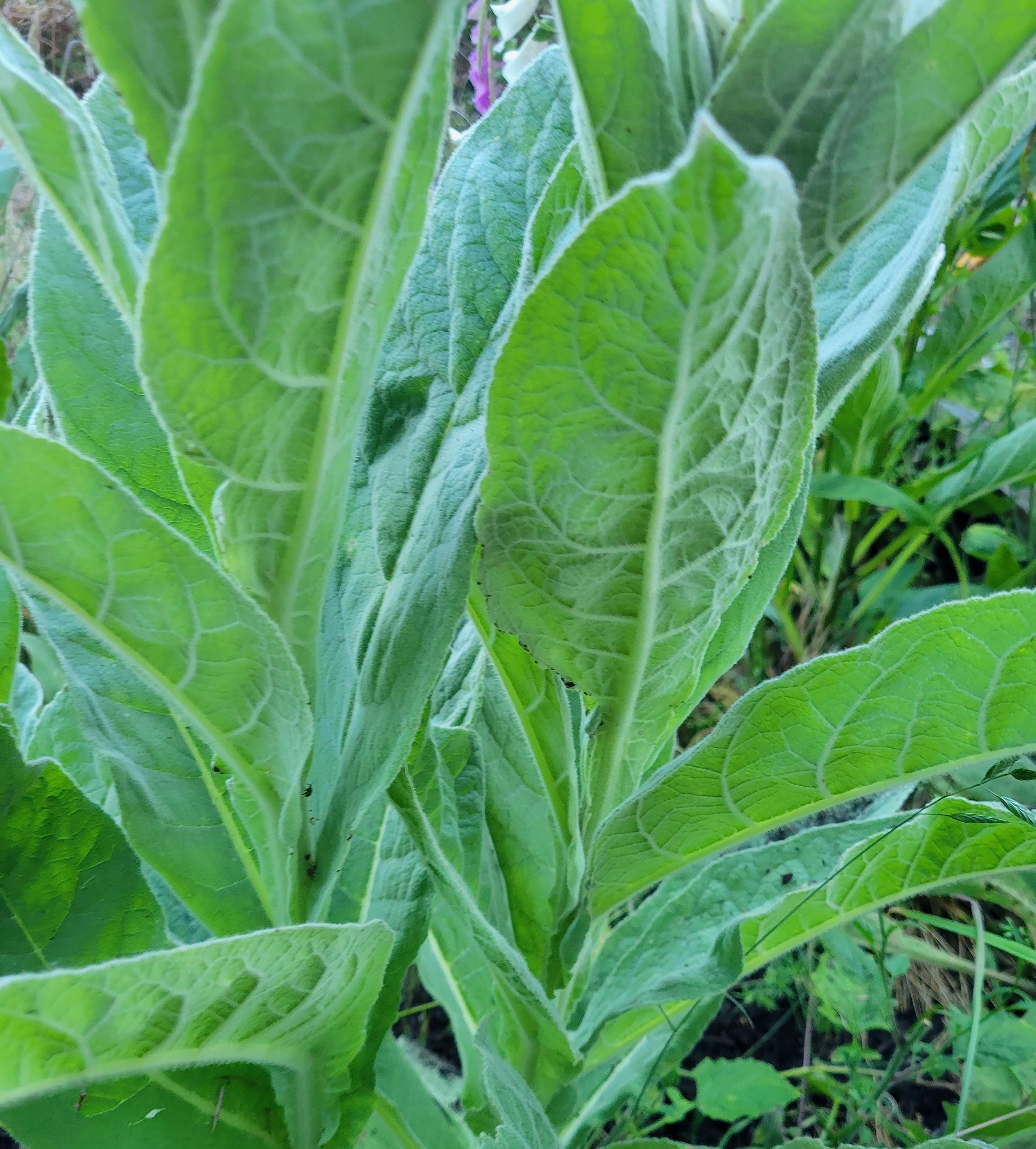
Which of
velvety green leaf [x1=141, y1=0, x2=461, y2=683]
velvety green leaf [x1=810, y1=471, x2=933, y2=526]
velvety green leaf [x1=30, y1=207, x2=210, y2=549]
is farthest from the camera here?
velvety green leaf [x1=810, y1=471, x2=933, y2=526]

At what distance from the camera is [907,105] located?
309 millimetres

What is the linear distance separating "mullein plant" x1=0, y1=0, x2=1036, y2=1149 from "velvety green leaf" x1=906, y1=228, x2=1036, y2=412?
102 cm

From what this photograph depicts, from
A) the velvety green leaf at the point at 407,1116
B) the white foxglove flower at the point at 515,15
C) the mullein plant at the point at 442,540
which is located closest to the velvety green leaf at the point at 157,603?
the mullein plant at the point at 442,540

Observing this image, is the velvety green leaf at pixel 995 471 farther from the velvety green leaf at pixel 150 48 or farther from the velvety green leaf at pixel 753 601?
the velvety green leaf at pixel 150 48

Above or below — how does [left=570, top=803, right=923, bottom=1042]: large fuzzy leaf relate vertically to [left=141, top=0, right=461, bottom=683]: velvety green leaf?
below

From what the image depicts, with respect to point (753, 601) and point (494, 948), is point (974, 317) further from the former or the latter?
point (494, 948)

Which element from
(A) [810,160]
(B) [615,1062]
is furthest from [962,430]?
(A) [810,160]

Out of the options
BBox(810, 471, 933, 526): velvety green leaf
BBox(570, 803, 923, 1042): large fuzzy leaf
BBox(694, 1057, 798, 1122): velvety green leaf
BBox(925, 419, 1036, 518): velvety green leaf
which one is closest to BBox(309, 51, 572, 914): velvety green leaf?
BBox(570, 803, 923, 1042): large fuzzy leaf

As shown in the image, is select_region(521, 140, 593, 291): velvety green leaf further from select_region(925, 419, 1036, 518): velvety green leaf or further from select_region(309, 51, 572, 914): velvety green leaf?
select_region(925, 419, 1036, 518): velvety green leaf

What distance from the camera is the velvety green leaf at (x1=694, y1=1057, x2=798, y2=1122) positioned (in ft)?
2.39

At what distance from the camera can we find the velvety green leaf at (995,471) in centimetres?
121

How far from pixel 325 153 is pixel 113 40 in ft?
0.20

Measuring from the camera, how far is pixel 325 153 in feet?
0.85

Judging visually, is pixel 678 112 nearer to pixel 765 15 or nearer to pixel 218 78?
pixel 765 15
